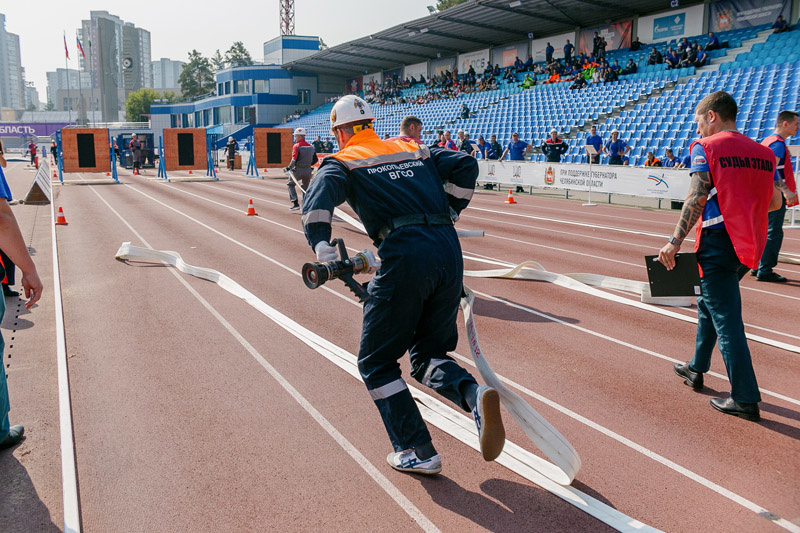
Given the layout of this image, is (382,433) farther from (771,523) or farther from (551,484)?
(771,523)

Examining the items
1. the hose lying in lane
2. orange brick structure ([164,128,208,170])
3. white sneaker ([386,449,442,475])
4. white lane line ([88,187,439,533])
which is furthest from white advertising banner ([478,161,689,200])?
orange brick structure ([164,128,208,170])

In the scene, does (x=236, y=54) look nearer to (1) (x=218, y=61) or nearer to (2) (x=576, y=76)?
(1) (x=218, y=61)

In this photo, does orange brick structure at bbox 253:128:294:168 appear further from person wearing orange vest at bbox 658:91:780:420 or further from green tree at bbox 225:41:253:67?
green tree at bbox 225:41:253:67

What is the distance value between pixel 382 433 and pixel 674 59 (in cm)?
3150

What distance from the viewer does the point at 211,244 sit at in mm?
12422

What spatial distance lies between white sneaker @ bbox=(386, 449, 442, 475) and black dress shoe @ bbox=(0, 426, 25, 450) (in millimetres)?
2493

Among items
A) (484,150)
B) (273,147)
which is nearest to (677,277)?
(484,150)

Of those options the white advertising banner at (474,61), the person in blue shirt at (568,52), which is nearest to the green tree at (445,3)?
the white advertising banner at (474,61)

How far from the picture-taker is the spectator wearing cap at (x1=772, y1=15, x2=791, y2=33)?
27781 millimetres

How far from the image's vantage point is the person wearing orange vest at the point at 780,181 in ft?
23.9

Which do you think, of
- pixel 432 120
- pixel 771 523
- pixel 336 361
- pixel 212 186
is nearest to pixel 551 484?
pixel 771 523

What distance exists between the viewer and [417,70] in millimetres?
56656

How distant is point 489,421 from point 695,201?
2.36 meters

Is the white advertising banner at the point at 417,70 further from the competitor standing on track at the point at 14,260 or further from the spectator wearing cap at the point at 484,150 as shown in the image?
the competitor standing on track at the point at 14,260
